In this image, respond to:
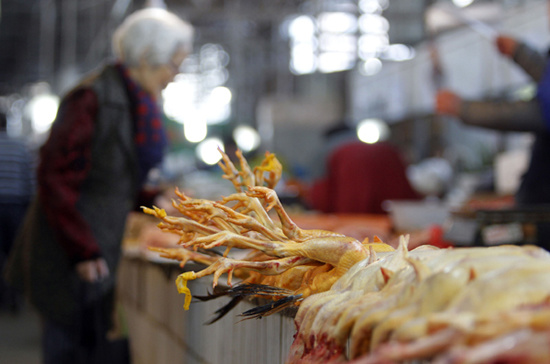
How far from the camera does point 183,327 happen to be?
2.05m

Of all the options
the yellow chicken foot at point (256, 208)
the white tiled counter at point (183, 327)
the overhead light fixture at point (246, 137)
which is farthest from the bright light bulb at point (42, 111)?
the yellow chicken foot at point (256, 208)

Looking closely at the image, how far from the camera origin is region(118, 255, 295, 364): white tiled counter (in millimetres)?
1167

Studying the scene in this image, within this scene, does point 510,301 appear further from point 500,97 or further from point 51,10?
point 51,10

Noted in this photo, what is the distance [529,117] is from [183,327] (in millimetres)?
1662

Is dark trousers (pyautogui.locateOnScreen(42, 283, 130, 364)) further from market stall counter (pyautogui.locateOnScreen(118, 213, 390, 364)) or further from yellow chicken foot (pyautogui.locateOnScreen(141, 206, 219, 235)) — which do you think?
yellow chicken foot (pyautogui.locateOnScreen(141, 206, 219, 235))

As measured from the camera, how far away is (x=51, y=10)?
14.1 meters

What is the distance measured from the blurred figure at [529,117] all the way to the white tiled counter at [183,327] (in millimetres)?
1560

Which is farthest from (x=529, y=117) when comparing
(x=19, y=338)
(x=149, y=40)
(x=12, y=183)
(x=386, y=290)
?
(x=19, y=338)

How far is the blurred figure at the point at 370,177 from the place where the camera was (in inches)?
185

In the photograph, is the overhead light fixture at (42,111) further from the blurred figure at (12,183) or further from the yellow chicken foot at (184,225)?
the yellow chicken foot at (184,225)

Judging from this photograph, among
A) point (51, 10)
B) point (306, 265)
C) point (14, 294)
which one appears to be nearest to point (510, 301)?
point (306, 265)

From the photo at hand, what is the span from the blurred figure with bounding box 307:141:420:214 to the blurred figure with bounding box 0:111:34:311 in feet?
9.50

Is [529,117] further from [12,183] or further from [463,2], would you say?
[463,2]

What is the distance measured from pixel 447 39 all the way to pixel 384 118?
245 cm
